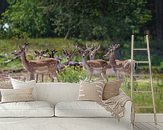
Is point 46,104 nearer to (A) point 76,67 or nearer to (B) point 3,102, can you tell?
(B) point 3,102

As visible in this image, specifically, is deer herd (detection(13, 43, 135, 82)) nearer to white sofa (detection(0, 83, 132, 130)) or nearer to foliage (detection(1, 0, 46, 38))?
foliage (detection(1, 0, 46, 38))

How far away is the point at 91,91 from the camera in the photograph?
4.47m

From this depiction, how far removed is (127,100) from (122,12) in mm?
2340

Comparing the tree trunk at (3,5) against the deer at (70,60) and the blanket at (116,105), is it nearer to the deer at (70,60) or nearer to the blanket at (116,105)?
the deer at (70,60)

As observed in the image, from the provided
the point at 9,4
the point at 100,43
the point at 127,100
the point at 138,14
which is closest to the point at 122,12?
the point at 138,14

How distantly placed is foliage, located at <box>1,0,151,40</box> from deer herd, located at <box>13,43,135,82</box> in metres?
0.30

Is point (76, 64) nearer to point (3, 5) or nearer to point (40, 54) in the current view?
point (40, 54)

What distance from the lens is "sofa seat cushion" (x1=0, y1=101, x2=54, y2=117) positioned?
4137 mm

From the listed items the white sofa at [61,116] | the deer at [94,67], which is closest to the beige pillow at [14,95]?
the white sofa at [61,116]

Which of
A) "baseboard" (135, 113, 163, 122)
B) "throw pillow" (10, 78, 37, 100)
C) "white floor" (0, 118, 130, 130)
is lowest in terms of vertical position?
"baseboard" (135, 113, 163, 122)

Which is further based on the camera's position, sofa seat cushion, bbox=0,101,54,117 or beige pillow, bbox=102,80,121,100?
beige pillow, bbox=102,80,121,100

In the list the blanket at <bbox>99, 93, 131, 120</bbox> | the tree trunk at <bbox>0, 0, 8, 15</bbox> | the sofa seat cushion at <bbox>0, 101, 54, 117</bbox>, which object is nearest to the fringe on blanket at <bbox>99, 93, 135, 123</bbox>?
the blanket at <bbox>99, 93, 131, 120</bbox>

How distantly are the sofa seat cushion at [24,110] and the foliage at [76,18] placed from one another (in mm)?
1962

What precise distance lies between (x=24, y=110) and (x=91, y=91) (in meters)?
0.84
